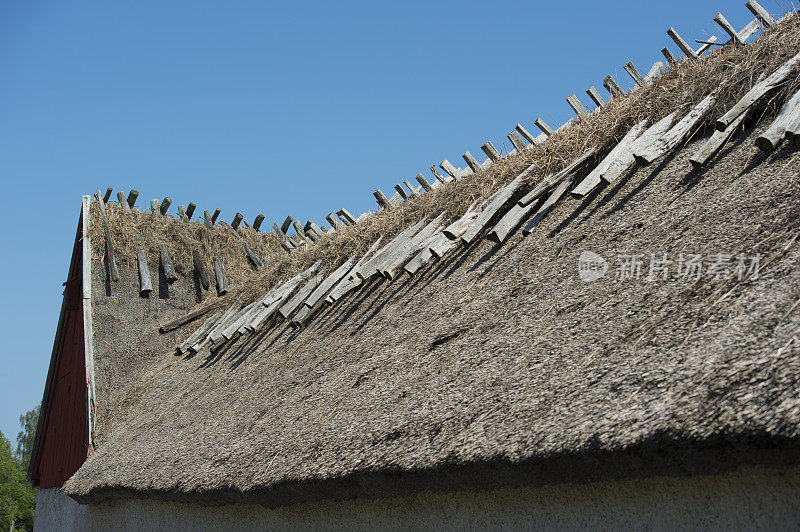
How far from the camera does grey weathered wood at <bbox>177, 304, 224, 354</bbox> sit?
9871 millimetres

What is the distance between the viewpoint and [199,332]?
10078 millimetres

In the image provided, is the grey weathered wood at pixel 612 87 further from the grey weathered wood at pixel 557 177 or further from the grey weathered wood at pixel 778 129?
the grey weathered wood at pixel 778 129

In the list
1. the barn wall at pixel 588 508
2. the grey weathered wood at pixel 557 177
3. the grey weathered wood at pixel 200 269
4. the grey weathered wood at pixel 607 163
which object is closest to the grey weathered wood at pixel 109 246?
the grey weathered wood at pixel 200 269

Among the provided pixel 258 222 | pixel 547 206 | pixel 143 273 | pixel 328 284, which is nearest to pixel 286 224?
pixel 258 222

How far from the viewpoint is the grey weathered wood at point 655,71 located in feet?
20.5

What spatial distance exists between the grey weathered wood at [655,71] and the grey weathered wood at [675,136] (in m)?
1.39

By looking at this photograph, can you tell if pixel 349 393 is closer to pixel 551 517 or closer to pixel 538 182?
pixel 551 517

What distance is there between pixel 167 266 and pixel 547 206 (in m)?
7.57

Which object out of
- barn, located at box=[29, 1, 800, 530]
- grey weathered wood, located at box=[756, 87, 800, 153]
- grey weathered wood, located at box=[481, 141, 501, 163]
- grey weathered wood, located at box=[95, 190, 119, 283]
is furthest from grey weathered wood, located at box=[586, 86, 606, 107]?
grey weathered wood, located at box=[95, 190, 119, 283]

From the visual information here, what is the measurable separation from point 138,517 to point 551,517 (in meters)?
5.16

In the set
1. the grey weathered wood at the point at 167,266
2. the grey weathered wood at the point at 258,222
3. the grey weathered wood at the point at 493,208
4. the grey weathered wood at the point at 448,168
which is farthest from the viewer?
the grey weathered wood at the point at 258,222

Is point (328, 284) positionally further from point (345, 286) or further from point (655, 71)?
point (655, 71)

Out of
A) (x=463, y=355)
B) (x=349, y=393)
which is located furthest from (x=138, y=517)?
(x=463, y=355)

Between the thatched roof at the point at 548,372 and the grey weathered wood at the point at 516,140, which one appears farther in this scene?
the grey weathered wood at the point at 516,140
